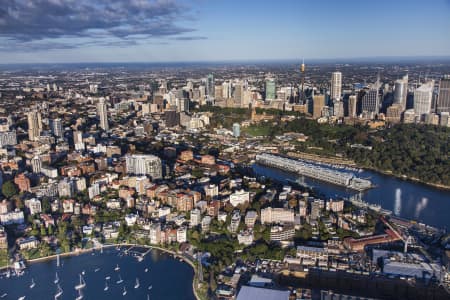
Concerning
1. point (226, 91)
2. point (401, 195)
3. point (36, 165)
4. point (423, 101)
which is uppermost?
point (226, 91)

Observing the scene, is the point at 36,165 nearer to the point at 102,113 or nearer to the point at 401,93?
the point at 102,113

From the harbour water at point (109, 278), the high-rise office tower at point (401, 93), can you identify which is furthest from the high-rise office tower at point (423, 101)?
the harbour water at point (109, 278)

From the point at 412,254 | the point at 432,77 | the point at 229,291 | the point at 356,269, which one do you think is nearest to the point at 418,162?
the point at 412,254

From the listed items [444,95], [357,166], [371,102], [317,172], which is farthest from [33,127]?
[444,95]

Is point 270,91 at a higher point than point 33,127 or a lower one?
higher

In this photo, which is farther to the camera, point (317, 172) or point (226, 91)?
point (226, 91)

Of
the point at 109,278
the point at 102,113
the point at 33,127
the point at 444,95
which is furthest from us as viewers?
the point at 444,95

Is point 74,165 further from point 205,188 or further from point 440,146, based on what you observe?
point 440,146
